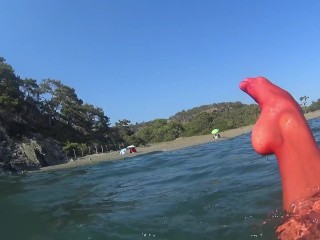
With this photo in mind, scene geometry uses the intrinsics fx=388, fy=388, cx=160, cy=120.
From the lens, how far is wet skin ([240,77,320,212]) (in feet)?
7.77

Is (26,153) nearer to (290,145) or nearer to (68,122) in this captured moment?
(68,122)

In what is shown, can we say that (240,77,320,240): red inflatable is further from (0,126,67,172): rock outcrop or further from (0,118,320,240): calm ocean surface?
(0,126,67,172): rock outcrop

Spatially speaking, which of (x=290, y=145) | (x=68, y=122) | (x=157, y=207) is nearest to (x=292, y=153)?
(x=290, y=145)

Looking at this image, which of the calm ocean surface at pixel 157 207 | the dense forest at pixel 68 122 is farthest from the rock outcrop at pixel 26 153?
the calm ocean surface at pixel 157 207

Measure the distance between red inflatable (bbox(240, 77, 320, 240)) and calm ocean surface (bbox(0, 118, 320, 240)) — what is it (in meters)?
0.28

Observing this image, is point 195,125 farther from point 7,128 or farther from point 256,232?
point 256,232

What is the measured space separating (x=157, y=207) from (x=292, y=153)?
5.96 feet

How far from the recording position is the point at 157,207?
389 centimetres

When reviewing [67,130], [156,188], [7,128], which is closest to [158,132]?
[67,130]

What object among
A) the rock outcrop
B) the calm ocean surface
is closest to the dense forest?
the rock outcrop

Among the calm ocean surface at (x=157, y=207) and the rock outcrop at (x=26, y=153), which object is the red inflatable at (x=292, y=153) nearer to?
the calm ocean surface at (x=157, y=207)

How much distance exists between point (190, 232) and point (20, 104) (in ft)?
84.7

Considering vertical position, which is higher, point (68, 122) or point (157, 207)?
point (68, 122)

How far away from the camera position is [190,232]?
9.68ft
